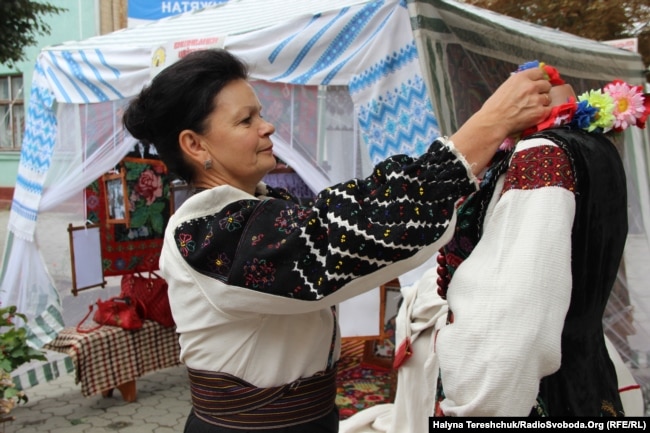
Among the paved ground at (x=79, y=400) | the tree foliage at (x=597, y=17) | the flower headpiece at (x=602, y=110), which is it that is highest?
the tree foliage at (x=597, y=17)

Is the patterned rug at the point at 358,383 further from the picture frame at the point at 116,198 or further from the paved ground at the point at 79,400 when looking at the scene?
the picture frame at the point at 116,198

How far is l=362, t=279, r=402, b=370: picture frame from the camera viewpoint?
12.9ft

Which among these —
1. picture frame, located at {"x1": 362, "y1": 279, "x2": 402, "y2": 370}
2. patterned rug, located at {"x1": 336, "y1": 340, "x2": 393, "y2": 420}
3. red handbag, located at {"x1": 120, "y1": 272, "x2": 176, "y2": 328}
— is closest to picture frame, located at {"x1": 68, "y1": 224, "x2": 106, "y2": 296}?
red handbag, located at {"x1": 120, "y1": 272, "x2": 176, "y2": 328}

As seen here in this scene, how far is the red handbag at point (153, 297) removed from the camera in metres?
4.57

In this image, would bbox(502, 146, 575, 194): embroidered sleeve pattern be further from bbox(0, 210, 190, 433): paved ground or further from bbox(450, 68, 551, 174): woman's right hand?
bbox(0, 210, 190, 433): paved ground

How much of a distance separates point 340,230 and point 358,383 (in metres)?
3.54

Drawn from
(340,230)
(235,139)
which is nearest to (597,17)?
(235,139)

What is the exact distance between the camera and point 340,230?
1162mm

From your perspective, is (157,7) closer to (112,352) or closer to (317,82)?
(112,352)

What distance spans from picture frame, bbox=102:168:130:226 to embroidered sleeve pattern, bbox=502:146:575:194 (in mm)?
4214

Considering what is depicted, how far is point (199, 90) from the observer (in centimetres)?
143

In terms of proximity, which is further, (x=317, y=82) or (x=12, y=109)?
(x=12, y=109)

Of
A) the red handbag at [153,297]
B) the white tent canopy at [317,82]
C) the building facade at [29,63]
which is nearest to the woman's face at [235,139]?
the white tent canopy at [317,82]

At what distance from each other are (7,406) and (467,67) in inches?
118
